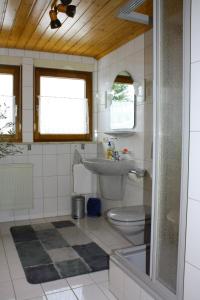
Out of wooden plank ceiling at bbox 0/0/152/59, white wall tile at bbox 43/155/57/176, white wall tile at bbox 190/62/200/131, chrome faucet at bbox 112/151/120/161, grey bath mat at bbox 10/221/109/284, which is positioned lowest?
grey bath mat at bbox 10/221/109/284

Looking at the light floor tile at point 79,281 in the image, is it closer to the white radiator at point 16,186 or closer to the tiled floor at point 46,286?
the tiled floor at point 46,286

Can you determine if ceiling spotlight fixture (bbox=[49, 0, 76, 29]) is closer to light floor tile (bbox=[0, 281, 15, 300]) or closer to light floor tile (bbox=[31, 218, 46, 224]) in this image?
light floor tile (bbox=[0, 281, 15, 300])

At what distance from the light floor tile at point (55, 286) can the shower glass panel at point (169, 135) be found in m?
0.85

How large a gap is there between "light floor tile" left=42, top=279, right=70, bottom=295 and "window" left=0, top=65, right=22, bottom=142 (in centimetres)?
191

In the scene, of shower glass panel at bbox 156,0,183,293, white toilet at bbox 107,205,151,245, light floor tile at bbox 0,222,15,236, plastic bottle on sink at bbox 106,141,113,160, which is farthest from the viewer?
plastic bottle on sink at bbox 106,141,113,160

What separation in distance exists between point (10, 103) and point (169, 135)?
2.59 meters

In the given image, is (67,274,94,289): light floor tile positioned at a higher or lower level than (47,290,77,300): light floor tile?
higher

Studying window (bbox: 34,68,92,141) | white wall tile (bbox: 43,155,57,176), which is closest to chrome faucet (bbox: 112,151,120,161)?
window (bbox: 34,68,92,141)

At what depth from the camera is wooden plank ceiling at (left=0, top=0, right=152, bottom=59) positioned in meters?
2.26

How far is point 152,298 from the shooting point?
4.70ft

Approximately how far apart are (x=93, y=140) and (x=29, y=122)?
35.0 inches

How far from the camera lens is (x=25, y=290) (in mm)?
1962

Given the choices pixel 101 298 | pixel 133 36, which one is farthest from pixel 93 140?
pixel 101 298

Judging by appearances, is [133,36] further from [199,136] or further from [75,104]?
[199,136]
